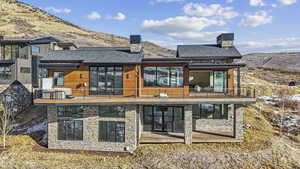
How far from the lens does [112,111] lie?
15.5m

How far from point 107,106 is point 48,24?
74.3 meters

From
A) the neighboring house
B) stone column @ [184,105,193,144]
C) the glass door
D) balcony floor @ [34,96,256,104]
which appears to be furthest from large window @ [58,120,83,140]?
the glass door

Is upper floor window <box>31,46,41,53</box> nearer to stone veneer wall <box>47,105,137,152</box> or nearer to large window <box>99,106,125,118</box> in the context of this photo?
stone veneer wall <box>47,105,137,152</box>

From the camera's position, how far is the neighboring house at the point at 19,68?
78.0ft

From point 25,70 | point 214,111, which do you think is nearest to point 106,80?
point 214,111

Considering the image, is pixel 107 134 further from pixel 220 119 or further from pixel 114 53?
pixel 220 119

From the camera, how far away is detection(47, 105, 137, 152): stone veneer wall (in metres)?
Result: 15.3

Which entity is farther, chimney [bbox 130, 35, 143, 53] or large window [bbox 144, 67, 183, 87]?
chimney [bbox 130, 35, 143, 53]

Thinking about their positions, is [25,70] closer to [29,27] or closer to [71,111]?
[71,111]

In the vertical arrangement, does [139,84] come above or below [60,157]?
above

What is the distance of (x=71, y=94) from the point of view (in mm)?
17188

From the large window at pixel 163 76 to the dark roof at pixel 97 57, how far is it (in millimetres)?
1792

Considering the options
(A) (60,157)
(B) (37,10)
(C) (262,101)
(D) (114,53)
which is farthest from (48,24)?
(C) (262,101)

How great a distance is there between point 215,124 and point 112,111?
10939 mm
